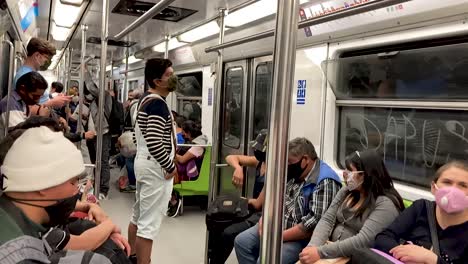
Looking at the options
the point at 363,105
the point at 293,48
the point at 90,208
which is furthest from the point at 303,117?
the point at 293,48

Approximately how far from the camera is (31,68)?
3.18 m

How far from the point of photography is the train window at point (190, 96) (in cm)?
679

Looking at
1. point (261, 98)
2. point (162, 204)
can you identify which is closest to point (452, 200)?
point (162, 204)

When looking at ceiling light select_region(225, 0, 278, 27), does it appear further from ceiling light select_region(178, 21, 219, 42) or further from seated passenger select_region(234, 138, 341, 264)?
seated passenger select_region(234, 138, 341, 264)

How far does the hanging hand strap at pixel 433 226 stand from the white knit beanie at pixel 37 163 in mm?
1690

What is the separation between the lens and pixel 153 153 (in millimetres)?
2787

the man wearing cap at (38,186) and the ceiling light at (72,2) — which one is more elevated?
the ceiling light at (72,2)

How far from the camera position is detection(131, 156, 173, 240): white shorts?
9.41ft

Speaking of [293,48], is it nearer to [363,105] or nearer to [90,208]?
[90,208]

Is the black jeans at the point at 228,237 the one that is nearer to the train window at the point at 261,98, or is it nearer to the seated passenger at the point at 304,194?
the seated passenger at the point at 304,194

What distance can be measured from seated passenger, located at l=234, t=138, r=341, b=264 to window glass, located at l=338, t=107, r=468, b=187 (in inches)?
21.1

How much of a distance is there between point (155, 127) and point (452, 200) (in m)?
1.78

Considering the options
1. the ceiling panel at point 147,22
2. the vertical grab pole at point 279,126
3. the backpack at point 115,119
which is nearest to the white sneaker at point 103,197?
the backpack at point 115,119

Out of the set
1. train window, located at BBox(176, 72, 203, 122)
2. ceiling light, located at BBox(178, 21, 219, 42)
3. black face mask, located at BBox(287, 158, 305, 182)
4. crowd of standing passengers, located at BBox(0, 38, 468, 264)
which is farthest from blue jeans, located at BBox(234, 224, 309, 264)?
train window, located at BBox(176, 72, 203, 122)
